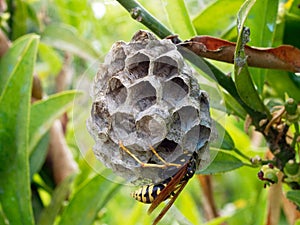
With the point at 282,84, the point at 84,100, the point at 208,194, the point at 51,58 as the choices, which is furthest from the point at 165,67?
the point at 51,58

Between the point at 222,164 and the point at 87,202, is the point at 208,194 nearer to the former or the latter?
the point at 87,202

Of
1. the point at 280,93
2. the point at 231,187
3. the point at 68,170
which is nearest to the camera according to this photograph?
the point at 280,93

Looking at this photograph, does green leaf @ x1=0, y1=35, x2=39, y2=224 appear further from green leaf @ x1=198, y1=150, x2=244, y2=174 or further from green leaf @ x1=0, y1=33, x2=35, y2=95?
green leaf @ x1=198, y1=150, x2=244, y2=174

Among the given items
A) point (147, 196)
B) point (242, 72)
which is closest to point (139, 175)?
point (147, 196)

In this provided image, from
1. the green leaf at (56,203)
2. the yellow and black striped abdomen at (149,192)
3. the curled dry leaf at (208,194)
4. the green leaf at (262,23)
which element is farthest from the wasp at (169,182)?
the curled dry leaf at (208,194)

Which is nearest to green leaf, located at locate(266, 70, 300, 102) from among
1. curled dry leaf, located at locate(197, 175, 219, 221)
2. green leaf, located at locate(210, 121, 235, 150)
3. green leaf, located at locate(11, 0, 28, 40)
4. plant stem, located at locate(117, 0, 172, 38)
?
green leaf, located at locate(210, 121, 235, 150)

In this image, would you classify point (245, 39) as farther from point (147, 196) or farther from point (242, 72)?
point (147, 196)

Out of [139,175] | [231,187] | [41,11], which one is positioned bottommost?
[231,187]
